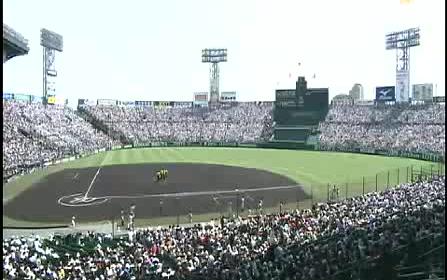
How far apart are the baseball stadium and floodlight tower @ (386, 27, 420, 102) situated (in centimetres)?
26

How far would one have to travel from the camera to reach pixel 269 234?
22.0 metres

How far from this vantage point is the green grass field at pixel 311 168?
42906mm

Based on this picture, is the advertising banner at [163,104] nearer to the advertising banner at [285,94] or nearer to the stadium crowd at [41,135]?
the stadium crowd at [41,135]

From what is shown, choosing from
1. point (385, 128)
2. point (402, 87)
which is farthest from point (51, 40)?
point (402, 87)

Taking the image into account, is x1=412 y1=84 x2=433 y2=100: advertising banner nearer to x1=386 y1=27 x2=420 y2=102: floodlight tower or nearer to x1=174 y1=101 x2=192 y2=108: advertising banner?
x1=386 y1=27 x2=420 y2=102: floodlight tower

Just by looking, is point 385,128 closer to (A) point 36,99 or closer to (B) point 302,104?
(B) point 302,104

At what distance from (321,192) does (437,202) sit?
2110 cm

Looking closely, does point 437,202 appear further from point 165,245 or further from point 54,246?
point 54,246

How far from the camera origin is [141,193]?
4141cm

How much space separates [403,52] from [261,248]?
9024 cm

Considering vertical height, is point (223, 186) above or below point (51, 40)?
below

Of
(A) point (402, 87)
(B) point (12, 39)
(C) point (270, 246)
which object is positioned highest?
(A) point (402, 87)

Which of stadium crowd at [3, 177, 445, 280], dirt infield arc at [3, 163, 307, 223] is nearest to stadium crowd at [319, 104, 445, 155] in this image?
dirt infield arc at [3, 163, 307, 223]

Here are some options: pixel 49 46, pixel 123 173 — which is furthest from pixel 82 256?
pixel 49 46
